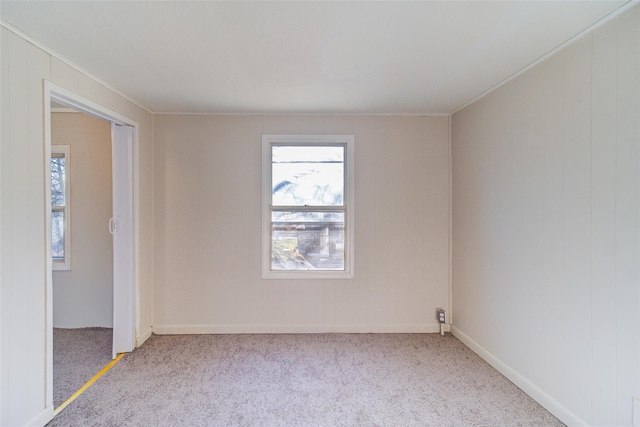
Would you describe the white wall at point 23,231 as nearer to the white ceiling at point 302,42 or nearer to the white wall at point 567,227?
the white ceiling at point 302,42

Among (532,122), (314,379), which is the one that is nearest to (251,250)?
(314,379)

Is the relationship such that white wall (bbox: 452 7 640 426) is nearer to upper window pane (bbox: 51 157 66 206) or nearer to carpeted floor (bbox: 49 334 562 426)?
carpeted floor (bbox: 49 334 562 426)

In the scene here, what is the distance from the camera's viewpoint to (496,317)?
2512mm

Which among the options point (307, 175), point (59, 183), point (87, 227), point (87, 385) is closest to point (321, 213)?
point (307, 175)

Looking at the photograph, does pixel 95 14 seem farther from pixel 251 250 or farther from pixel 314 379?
pixel 314 379

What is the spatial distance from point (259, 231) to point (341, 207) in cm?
95

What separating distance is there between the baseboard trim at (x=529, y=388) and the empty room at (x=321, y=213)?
25 millimetres

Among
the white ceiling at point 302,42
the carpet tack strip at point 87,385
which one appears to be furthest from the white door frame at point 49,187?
the white ceiling at point 302,42

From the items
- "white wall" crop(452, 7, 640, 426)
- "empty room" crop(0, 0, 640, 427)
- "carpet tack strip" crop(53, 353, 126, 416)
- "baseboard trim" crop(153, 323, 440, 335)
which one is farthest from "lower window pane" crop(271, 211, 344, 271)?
"carpet tack strip" crop(53, 353, 126, 416)

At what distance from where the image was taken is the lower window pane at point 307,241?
329 centimetres

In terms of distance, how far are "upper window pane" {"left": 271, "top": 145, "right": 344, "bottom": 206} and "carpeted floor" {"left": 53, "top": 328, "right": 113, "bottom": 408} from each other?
7.17 ft

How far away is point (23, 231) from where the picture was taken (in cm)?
171

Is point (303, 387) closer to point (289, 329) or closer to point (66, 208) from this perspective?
point (289, 329)

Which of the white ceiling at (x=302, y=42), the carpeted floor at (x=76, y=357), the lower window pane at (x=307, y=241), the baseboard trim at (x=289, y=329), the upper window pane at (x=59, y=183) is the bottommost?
the carpeted floor at (x=76, y=357)
